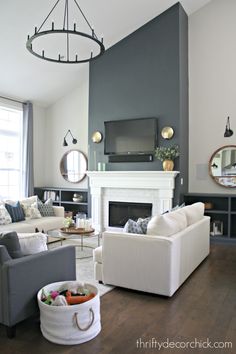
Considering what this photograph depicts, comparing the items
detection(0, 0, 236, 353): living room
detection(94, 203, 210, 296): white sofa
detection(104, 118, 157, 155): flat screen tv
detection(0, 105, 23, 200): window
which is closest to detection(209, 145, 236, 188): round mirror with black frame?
detection(0, 0, 236, 353): living room

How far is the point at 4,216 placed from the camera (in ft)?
17.1

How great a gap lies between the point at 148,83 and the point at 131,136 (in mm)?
1110

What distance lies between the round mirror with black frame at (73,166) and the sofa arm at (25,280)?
15.4ft

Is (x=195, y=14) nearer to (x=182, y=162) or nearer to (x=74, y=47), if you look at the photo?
(x=74, y=47)

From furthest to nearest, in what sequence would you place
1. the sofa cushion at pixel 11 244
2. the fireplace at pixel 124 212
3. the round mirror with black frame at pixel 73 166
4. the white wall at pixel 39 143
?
the white wall at pixel 39 143 → the round mirror with black frame at pixel 73 166 → the fireplace at pixel 124 212 → the sofa cushion at pixel 11 244

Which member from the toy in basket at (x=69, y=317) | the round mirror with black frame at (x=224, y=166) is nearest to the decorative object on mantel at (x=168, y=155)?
the round mirror with black frame at (x=224, y=166)

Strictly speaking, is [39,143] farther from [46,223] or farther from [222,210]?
[222,210]

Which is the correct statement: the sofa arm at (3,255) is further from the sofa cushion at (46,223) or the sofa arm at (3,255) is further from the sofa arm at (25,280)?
the sofa cushion at (46,223)

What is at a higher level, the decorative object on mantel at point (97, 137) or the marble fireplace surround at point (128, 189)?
the decorative object on mantel at point (97, 137)

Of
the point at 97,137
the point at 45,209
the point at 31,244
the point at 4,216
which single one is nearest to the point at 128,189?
the point at 97,137

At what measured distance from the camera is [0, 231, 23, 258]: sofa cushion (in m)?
2.57

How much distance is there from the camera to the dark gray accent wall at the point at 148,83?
5883 mm

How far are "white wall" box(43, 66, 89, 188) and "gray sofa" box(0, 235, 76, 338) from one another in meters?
4.80

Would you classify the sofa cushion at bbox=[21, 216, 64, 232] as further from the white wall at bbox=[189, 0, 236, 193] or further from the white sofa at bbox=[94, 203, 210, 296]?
the white wall at bbox=[189, 0, 236, 193]
